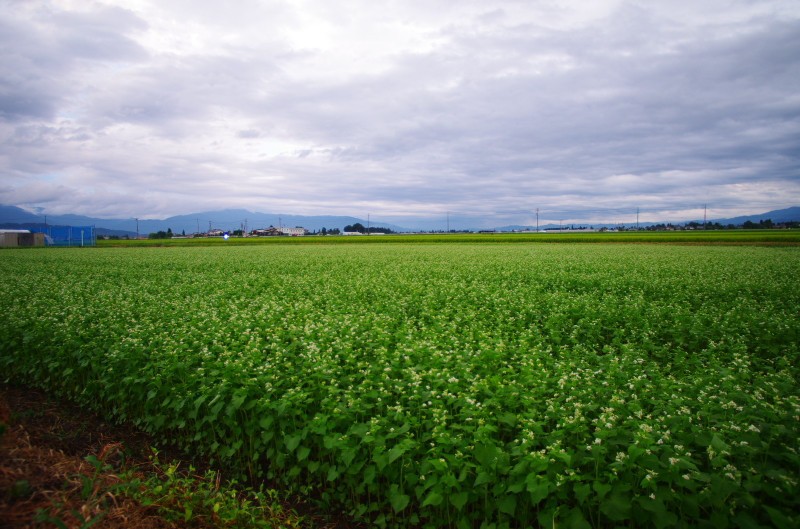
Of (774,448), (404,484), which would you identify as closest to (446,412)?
(404,484)

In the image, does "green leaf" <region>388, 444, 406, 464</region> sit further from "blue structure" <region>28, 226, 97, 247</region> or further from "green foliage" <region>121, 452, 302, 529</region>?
"blue structure" <region>28, 226, 97, 247</region>

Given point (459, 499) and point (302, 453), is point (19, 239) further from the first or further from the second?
point (459, 499)

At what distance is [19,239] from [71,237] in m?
8.53

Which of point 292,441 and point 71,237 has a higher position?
point 71,237

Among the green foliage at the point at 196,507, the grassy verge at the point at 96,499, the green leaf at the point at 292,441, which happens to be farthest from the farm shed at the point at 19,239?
the green leaf at the point at 292,441

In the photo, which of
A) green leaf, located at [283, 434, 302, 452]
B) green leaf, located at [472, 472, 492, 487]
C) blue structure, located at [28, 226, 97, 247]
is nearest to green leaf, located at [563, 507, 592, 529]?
green leaf, located at [472, 472, 492, 487]

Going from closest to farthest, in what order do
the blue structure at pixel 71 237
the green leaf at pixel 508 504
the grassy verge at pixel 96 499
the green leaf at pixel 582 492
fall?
the grassy verge at pixel 96 499
the green leaf at pixel 582 492
the green leaf at pixel 508 504
the blue structure at pixel 71 237

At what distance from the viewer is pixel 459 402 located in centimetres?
567

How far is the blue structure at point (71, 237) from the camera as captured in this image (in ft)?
278

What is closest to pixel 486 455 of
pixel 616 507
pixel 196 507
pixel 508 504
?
pixel 508 504

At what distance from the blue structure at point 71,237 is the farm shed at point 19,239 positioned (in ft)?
5.63

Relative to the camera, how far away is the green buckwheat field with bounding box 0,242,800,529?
4094mm

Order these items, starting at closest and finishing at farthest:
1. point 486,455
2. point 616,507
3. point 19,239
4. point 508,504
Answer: point 616,507
point 508,504
point 486,455
point 19,239

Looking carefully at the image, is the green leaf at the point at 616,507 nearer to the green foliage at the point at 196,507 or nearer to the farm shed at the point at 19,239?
the green foliage at the point at 196,507
